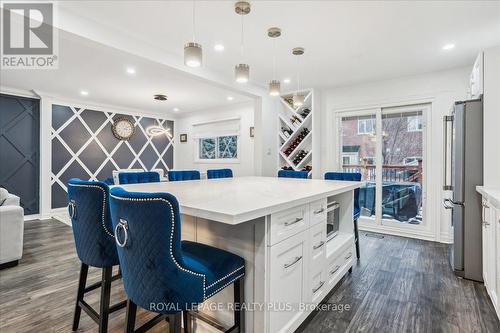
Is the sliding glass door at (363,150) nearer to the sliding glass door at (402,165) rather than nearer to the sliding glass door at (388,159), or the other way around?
the sliding glass door at (388,159)

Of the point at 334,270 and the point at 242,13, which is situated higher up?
the point at 242,13

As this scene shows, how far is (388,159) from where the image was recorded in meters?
4.33

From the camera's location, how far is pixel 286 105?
17.0ft

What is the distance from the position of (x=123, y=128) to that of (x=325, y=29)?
18.4 feet

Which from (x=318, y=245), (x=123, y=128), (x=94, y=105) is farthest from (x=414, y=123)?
(x=94, y=105)

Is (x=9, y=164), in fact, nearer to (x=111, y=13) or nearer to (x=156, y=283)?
(x=111, y=13)

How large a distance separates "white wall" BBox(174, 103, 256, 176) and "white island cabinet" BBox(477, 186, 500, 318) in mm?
4073

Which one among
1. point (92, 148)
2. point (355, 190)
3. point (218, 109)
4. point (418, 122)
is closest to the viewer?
point (355, 190)

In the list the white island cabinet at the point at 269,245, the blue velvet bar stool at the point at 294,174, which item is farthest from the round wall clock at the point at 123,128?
the white island cabinet at the point at 269,245

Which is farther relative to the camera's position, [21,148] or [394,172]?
[21,148]

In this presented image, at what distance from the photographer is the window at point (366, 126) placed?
445cm

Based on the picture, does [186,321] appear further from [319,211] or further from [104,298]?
[319,211]

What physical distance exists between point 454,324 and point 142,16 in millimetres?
3587

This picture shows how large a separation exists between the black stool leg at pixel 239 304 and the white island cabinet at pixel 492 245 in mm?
1809
